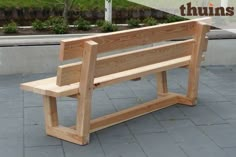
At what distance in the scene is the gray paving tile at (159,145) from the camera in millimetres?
3998

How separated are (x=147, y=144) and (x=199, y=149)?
17.6 inches

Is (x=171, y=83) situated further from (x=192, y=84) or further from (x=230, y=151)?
(x=230, y=151)

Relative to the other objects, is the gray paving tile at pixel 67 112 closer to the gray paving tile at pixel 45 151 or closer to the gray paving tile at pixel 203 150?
the gray paving tile at pixel 45 151

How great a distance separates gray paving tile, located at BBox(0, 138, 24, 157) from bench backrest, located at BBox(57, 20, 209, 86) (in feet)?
2.17

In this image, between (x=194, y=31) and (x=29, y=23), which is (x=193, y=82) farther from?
(x=29, y=23)

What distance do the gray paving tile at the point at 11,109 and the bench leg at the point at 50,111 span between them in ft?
2.17

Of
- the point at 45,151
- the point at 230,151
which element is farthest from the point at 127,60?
the point at 230,151

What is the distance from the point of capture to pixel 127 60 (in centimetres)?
436

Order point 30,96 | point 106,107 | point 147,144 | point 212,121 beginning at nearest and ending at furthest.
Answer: point 147,144 < point 212,121 < point 106,107 < point 30,96

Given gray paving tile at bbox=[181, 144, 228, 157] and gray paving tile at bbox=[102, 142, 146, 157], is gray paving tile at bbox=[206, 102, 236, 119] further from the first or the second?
gray paving tile at bbox=[102, 142, 146, 157]

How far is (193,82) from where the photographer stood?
518cm

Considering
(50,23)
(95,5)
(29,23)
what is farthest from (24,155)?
(95,5)

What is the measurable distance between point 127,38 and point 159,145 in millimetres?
973

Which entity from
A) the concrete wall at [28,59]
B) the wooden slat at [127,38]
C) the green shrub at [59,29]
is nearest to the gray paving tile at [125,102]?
the wooden slat at [127,38]
